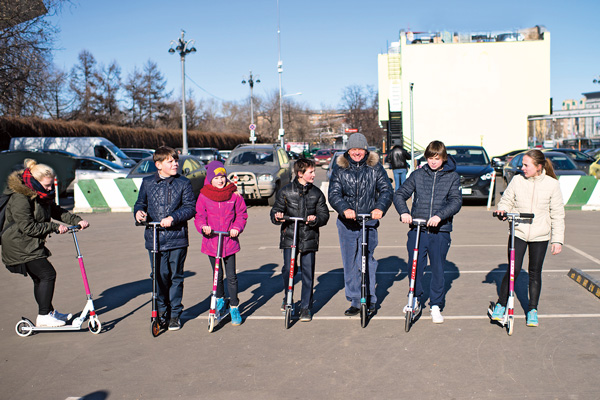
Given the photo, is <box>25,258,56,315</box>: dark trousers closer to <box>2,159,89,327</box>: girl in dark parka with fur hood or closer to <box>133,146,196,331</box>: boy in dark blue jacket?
<box>2,159,89,327</box>: girl in dark parka with fur hood

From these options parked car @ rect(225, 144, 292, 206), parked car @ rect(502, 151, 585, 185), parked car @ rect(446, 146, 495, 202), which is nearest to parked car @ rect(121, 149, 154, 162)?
parked car @ rect(225, 144, 292, 206)

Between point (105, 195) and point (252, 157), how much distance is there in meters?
4.61

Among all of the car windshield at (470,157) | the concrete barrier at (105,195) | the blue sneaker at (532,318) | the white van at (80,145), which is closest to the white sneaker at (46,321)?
the blue sneaker at (532,318)

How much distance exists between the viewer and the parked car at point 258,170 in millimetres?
17562

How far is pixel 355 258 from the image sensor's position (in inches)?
249

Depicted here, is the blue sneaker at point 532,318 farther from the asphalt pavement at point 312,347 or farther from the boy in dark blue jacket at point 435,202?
the boy in dark blue jacket at point 435,202

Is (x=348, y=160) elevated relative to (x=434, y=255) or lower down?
elevated

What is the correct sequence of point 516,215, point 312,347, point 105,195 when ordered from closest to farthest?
point 312,347 < point 516,215 < point 105,195

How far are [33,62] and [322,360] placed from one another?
24.0m

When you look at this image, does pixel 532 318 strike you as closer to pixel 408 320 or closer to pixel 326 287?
pixel 408 320

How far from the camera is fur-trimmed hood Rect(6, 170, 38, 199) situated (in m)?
5.74

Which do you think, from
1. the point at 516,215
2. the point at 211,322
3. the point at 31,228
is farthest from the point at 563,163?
the point at 31,228

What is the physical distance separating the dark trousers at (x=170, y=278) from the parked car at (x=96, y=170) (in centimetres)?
1697

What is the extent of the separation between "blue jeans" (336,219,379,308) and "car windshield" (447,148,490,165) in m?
13.0
